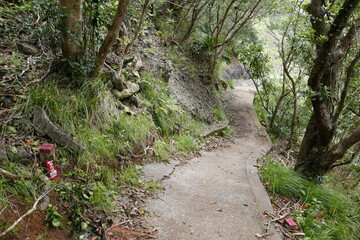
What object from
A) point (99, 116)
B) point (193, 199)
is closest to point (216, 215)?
point (193, 199)

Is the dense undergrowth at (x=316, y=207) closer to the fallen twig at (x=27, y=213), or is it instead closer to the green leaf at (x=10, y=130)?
the fallen twig at (x=27, y=213)

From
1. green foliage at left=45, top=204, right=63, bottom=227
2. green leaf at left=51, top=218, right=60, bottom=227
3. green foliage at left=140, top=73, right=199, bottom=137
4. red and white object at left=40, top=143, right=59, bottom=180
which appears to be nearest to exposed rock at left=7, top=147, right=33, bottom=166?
red and white object at left=40, top=143, right=59, bottom=180

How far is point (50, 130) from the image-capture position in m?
2.85

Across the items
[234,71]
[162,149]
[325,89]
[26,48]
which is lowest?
[234,71]

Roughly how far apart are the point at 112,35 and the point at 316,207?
420 centimetres

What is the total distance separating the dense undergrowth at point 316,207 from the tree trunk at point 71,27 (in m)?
3.99

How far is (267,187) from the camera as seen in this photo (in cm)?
421

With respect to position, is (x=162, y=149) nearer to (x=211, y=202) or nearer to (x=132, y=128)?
(x=132, y=128)

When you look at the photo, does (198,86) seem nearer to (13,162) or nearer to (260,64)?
(260,64)

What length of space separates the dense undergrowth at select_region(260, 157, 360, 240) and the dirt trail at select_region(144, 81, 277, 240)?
0.37 meters

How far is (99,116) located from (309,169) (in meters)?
4.05

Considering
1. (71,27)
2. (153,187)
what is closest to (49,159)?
(153,187)

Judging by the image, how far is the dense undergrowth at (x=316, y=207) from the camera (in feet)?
10.5

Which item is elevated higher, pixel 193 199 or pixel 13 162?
pixel 13 162
